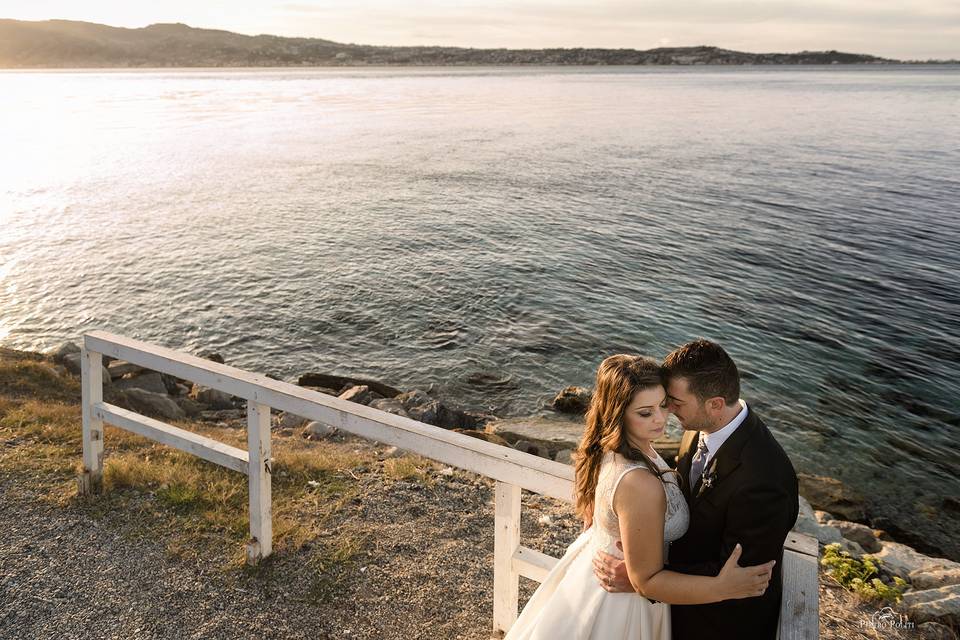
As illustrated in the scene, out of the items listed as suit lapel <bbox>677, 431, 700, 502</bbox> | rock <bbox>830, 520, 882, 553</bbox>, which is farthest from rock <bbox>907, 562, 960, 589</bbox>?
suit lapel <bbox>677, 431, 700, 502</bbox>

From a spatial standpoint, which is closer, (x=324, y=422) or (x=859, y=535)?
(x=324, y=422)

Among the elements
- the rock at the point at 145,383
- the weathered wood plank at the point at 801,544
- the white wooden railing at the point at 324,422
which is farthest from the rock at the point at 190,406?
the weathered wood plank at the point at 801,544

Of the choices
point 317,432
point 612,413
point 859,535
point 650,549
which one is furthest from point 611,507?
point 317,432

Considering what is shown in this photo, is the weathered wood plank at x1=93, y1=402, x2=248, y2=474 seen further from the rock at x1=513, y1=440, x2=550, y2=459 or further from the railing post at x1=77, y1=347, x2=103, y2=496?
the rock at x1=513, y1=440, x2=550, y2=459

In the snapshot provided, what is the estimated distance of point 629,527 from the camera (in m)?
3.63

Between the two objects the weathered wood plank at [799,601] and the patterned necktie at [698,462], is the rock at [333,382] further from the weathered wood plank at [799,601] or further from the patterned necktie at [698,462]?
the weathered wood plank at [799,601]

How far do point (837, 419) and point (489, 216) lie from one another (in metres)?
20.8

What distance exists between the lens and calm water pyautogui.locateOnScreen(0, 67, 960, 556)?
16.8 metres

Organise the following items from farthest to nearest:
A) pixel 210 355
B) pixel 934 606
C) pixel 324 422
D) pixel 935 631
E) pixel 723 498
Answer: pixel 210 355 < pixel 934 606 < pixel 935 631 < pixel 324 422 < pixel 723 498

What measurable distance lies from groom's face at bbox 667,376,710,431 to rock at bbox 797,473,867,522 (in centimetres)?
929

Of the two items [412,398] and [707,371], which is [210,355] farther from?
[707,371]

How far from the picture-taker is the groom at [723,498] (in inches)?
138

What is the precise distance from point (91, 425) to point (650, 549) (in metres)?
6.04

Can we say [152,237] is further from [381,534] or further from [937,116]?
[937,116]
